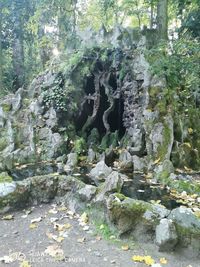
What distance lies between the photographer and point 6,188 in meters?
5.75

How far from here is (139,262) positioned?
158 inches

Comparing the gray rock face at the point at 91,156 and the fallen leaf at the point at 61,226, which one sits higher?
the gray rock face at the point at 91,156

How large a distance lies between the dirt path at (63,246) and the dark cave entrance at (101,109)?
6883 mm

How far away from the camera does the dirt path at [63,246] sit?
402 cm

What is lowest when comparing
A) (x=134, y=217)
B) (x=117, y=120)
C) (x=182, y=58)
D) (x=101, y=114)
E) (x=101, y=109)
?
(x=134, y=217)

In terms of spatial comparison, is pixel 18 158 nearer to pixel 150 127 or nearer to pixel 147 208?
pixel 150 127

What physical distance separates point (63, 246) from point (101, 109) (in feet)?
28.5

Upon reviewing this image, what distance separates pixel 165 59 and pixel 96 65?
13.2ft

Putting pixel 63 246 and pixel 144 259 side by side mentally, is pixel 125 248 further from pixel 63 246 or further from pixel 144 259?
pixel 63 246

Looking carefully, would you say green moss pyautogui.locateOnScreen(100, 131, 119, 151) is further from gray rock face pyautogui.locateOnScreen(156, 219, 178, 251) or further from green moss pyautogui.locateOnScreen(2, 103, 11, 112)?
gray rock face pyautogui.locateOnScreen(156, 219, 178, 251)

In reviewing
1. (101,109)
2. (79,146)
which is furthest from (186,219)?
(101,109)

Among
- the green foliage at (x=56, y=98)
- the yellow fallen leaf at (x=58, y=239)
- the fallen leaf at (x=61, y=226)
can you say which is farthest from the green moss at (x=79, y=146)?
the yellow fallen leaf at (x=58, y=239)

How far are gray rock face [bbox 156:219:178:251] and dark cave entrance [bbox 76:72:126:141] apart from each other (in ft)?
24.7

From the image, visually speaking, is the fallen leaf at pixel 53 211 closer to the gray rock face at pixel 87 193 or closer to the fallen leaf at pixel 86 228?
the gray rock face at pixel 87 193
